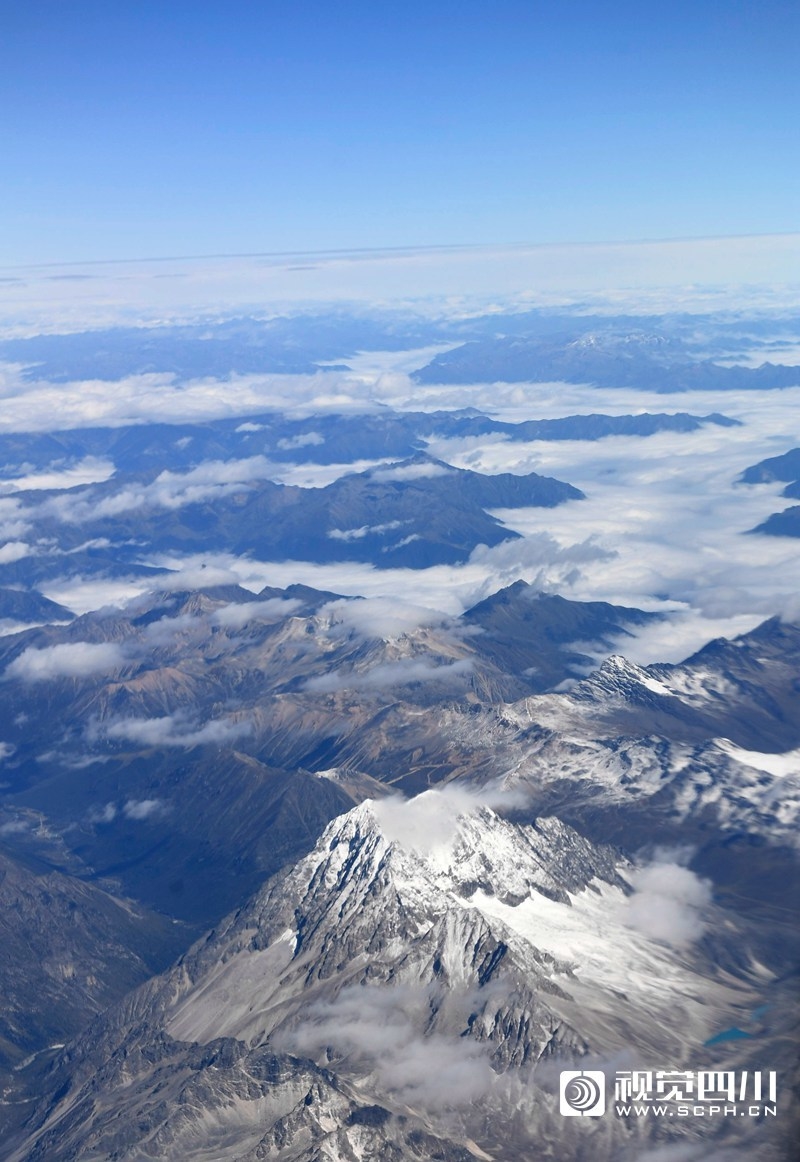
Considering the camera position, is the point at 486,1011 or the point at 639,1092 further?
the point at 486,1011

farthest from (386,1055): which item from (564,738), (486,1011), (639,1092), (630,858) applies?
(564,738)

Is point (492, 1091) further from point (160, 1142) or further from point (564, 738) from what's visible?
point (564, 738)
